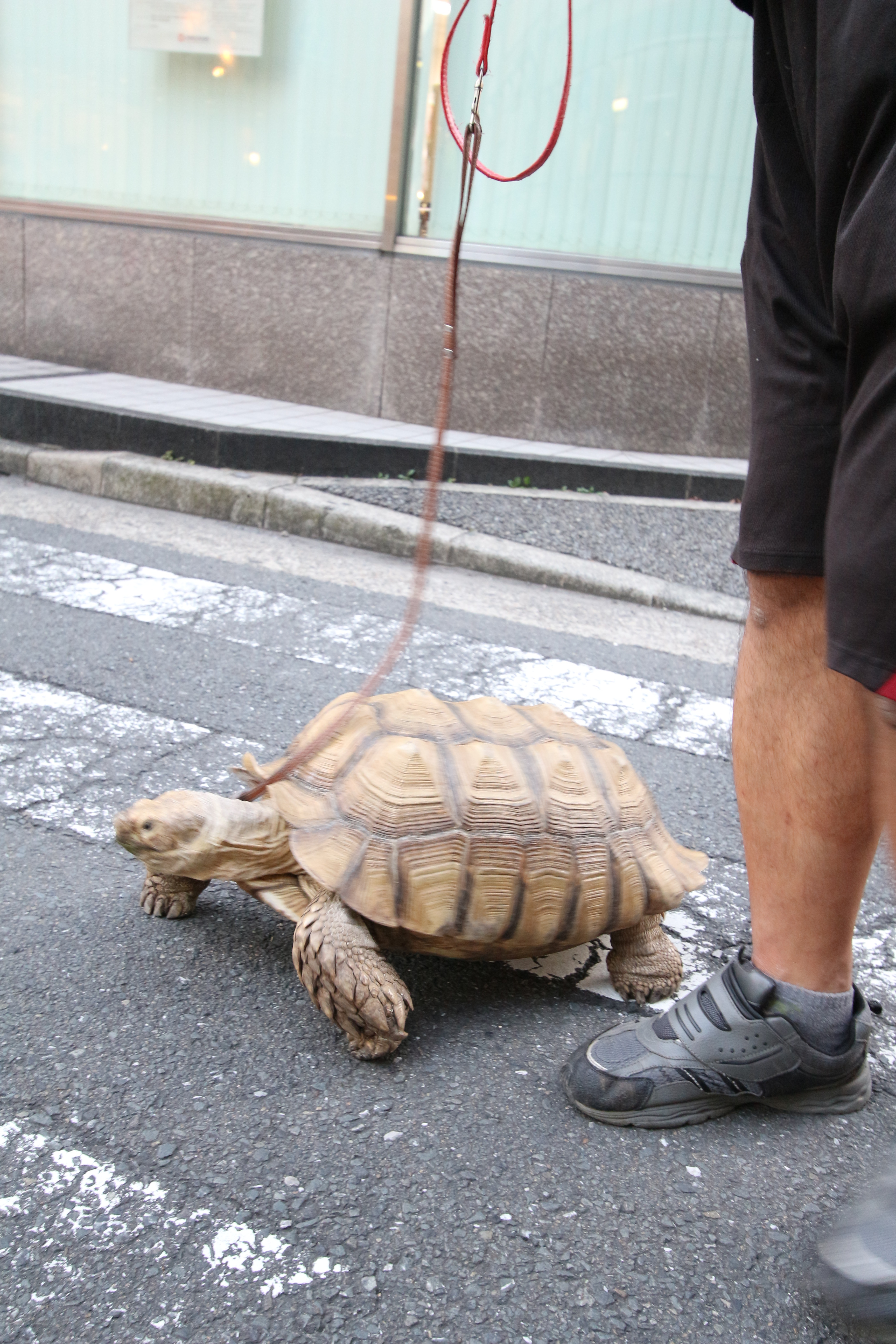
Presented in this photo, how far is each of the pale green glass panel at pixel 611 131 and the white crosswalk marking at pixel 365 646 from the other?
4035mm

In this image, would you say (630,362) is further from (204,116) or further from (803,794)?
(803,794)

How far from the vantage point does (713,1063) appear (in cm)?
171

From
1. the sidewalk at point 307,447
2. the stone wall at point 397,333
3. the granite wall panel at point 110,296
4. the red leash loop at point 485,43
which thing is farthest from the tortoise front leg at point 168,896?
the granite wall panel at point 110,296

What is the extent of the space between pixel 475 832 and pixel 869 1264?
2.78 ft

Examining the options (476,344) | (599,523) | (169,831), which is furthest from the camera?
(476,344)

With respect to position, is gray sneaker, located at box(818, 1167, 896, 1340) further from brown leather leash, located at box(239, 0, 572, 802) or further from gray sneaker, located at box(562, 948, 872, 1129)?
brown leather leash, located at box(239, 0, 572, 802)

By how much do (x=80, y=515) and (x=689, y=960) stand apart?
4.13m

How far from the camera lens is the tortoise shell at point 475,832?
1.88 meters

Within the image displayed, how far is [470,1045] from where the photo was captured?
1.90 m

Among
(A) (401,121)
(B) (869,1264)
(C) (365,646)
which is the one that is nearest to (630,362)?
(A) (401,121)

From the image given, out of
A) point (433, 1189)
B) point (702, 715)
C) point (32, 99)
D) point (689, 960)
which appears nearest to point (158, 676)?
point (702, 715)

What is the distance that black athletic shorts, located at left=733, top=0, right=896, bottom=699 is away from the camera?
Answer: 1266mm

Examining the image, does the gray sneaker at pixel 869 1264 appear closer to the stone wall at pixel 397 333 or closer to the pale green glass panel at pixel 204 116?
the stone wall at pixel 397 333

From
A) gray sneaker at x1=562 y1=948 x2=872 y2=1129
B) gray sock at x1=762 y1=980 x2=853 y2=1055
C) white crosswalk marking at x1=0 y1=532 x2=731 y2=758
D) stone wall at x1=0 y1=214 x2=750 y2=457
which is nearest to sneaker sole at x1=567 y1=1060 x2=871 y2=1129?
gray sneaker at x1=562 y1=948 x2=872 y2=1129
